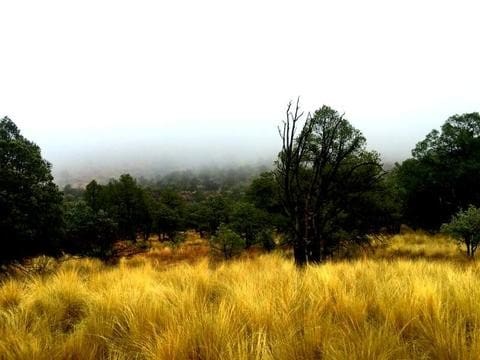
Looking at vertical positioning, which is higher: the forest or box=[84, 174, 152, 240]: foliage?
the forest

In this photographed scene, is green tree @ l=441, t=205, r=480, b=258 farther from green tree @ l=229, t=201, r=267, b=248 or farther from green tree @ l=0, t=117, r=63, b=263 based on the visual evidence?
green tree @ l=0, t=117, r=63, b=263

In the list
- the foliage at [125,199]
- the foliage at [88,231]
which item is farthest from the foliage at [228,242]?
the foliage at [125,199]

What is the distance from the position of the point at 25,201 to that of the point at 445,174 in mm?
30878

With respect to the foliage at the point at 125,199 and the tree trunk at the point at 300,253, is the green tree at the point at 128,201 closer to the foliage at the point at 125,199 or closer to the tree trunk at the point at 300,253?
the foliage at the point at 125,199

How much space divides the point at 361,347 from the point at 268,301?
117cm

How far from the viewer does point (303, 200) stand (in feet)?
31.4

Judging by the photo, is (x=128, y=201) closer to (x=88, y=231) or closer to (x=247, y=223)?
(x=247, y=223)

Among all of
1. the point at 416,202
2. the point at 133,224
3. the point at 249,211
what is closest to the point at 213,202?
the point at 133,224

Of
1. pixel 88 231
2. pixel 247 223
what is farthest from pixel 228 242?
pixel 88 231

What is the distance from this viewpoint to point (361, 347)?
6.22ft

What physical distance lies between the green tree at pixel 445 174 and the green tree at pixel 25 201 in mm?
A: 26114

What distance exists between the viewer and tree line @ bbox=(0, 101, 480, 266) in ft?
24.6

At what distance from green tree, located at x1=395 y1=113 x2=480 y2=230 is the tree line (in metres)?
0.09

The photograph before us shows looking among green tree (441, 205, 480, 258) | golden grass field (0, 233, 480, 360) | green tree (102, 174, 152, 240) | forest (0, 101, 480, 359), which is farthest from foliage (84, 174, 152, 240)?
golden grass field (0, 233, 480, 360)
